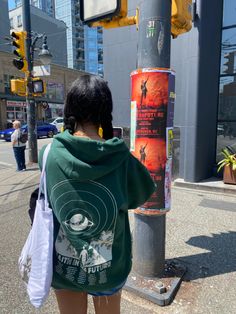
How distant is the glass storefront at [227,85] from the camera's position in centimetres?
708

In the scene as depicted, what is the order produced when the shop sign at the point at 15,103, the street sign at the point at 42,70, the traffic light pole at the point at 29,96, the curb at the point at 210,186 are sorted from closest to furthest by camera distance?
the curb at the point at 210,186 < the traffic light pole at the point at 29,96 < the street sign at the point at 42,70 < the shop sign at the point at 15,103

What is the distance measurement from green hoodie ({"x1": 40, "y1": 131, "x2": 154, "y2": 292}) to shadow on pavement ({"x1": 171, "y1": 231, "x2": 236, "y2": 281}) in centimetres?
190

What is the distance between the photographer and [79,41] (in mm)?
68250

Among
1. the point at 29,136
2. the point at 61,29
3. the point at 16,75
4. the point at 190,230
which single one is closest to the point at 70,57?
the point at 61,29

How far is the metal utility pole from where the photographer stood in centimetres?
263

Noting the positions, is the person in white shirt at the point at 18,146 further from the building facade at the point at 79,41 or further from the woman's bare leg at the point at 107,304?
the building facade at the point at 79,41

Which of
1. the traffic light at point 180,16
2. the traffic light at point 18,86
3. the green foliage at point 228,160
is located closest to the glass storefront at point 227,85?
the green foliage at point 228,160

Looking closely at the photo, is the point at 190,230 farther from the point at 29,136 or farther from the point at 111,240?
the point at 29,136

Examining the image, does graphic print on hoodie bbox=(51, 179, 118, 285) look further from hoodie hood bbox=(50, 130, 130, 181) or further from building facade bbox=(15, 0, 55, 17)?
building facade bbox=(15, 0, 55, 17)

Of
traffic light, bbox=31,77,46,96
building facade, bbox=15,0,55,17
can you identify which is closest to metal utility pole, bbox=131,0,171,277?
traffic light, bbox=31,77,46,96

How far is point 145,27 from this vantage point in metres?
2.68

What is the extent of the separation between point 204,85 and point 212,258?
14.6 ft

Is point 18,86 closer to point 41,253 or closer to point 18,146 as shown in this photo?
point 18,146

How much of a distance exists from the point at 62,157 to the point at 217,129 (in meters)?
6.75
